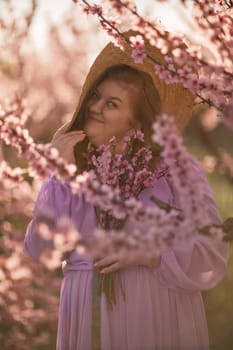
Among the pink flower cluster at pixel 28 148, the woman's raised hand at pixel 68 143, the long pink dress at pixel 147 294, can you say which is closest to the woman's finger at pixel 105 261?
the long pink dress at pixel 147 294

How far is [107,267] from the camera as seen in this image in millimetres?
2520

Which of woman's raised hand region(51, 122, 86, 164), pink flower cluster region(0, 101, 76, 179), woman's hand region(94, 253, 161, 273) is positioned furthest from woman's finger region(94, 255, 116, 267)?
pink flower cluster region(0, 101, 76, 179)

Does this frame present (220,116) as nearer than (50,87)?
Yes

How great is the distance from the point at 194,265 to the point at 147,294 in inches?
8.4

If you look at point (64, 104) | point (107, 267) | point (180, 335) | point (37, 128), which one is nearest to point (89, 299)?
point (107, 267)

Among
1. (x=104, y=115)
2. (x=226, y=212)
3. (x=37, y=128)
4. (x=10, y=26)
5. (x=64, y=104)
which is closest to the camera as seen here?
(x=104, y=115)

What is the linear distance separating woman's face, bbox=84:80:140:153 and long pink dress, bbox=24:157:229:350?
0.27 meters

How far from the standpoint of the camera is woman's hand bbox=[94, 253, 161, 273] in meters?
2.50

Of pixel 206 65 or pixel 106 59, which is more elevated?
pixel 106 59

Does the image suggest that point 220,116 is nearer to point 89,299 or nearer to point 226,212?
point 89,299

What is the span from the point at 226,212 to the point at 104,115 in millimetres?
3159

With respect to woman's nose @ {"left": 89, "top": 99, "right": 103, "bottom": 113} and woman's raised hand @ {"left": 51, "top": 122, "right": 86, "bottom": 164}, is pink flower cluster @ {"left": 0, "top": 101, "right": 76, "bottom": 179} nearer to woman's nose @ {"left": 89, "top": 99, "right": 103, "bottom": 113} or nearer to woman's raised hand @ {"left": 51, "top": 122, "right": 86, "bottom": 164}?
woman's raised hand @ {"left": 51, "top": 122, "right": 86, "bottom": 164}

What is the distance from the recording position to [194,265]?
8.64 ft

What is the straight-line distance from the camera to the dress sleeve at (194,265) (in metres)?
2.57
